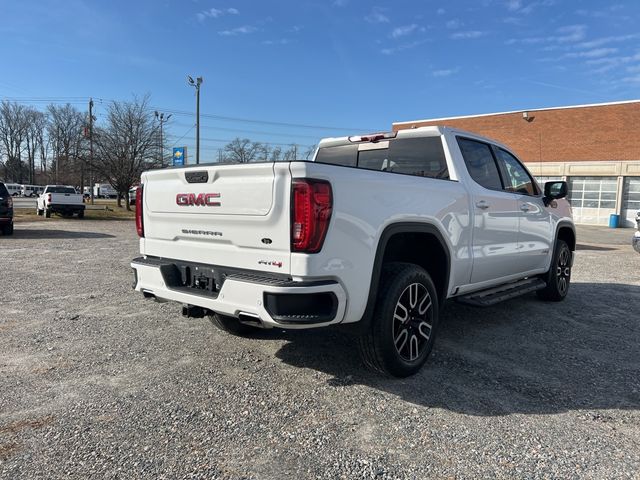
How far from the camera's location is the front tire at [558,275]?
6.34 metres

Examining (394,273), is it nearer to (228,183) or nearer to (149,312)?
(228,183)

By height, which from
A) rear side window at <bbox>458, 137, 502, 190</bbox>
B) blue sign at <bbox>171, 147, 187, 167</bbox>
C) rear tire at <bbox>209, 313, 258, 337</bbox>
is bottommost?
rear tire at <bbox>209, 313, 258, 337</bbox>

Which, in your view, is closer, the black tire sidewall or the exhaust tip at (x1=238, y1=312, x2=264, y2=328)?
the exhaust tip at (x1=238, y1=312, x2=264, y2=328)

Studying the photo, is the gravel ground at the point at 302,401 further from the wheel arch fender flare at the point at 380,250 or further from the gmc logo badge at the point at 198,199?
the gmc logo badge at the point at 198,199

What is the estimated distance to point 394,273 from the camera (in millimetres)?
3555

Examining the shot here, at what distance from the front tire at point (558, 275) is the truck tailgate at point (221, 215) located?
15.2ft

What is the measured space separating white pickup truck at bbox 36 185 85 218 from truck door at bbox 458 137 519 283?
2436cm

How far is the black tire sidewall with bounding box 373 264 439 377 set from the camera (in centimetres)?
339

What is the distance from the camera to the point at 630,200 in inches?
1170

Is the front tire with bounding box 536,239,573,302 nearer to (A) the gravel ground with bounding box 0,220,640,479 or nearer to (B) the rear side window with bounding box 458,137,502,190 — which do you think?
(A) the gravel ground with bounding box 0,220,640,479

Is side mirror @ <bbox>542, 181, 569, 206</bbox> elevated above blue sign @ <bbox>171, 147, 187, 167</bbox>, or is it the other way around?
blue sign @ <bbox>171, 147, 187, 167</bbox>

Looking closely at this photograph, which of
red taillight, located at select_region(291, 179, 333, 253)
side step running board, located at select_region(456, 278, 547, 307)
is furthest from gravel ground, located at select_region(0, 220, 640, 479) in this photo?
red taillight, located at select_region(291, 179, 333, 253)

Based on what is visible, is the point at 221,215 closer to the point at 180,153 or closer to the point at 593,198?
the point at 180,153

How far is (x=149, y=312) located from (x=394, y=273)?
3.37 m
